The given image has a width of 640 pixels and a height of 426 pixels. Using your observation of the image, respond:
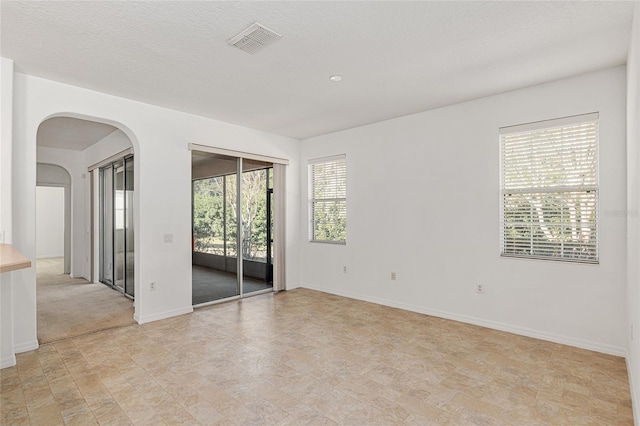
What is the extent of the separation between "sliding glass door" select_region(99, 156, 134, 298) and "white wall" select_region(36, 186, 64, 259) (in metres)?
5.83

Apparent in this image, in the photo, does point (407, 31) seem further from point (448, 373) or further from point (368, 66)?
point (448, 373)

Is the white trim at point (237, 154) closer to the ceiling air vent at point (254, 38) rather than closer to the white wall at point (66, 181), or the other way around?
the ceiling air vent at point (254, 38)

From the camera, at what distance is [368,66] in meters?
3.20

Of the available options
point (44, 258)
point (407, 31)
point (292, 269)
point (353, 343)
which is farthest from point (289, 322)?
point (44, 258)

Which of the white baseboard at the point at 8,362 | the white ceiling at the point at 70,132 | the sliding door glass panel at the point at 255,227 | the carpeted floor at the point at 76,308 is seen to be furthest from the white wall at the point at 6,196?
the sliding door glass panel at the point at 255,227

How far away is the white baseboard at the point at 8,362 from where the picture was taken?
2951 millimetres

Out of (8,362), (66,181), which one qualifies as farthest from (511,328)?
(66,181)

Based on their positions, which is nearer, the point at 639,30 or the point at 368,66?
the point at 639,30

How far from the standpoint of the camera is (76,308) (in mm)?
4789

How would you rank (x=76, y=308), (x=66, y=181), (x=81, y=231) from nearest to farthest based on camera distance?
1. (x=76, y=308)
2. (x=81, y=231)
3. (x=66, y=181)

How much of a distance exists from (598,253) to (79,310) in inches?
251

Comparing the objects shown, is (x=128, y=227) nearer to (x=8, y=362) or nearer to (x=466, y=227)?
(x=8, y=362)

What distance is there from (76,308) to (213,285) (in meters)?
1.90

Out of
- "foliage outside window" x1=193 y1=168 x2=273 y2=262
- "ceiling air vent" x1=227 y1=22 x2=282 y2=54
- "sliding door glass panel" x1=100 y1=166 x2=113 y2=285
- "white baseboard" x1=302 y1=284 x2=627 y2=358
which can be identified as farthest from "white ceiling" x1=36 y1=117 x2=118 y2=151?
"white baseboard" x1=302 y1=284 x2=627 y2=358
